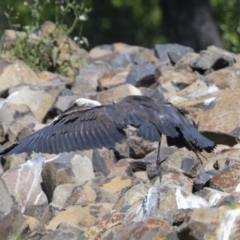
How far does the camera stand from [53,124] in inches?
308

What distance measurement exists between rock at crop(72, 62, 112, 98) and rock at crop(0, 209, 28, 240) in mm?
3516

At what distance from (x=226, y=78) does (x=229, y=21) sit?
26.1ft

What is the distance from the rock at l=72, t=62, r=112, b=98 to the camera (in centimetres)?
1054

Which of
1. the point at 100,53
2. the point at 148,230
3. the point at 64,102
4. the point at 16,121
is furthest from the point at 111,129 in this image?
the point at 100,53

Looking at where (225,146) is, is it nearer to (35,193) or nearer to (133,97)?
(133,97)

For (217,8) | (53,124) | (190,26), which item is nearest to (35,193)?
(53,124)

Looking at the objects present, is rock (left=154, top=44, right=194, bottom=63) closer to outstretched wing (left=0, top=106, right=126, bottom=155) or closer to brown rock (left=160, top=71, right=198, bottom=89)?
brown rock (left=160, top=71, right=198, bottom=89)

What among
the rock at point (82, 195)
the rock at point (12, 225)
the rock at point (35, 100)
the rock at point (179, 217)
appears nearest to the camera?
the rock at point (179, 217)

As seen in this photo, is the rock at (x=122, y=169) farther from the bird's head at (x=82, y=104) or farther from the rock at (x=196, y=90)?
the rock at (x=196, y=90)

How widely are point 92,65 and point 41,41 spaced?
53 cm

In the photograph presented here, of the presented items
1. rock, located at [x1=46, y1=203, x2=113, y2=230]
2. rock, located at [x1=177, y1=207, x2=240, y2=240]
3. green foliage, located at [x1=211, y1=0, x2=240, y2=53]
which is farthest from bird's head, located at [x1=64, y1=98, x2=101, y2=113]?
green foliage, located at [x1=211, y1=0, x2=240, y2=53]

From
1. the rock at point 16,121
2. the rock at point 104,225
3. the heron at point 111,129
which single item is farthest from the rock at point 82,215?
the rock at point 16,121

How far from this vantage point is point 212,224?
5562mm

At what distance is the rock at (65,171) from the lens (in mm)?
7996
